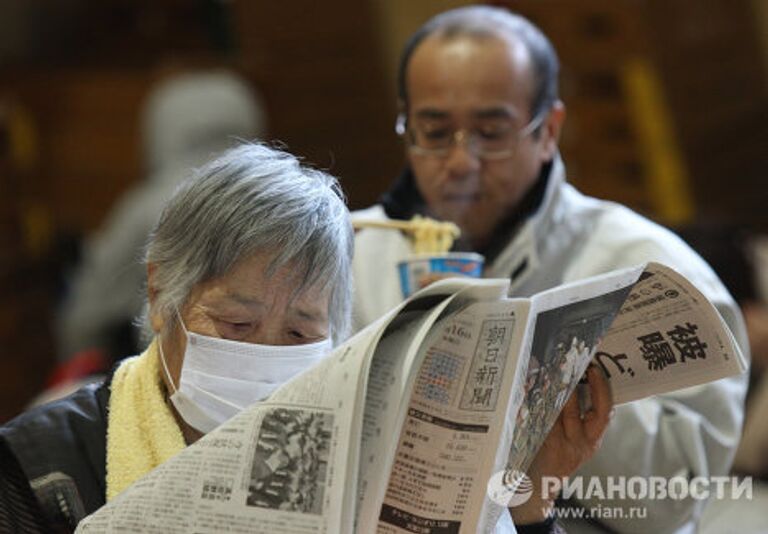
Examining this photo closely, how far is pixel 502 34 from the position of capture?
2.71 metres

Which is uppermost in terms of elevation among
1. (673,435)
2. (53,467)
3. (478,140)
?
(478,140)

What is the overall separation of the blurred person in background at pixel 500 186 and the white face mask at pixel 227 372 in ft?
2.41

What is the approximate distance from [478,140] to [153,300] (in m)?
0.85

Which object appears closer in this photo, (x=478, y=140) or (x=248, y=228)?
(x=248, y=228)

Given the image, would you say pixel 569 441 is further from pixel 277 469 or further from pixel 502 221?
pixel 502 221

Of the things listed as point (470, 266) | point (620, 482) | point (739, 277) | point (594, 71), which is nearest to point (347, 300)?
point (470, 266)

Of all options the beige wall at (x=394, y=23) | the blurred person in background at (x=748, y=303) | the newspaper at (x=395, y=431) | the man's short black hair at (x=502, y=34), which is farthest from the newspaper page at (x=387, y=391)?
the beige wall at (x=394, y=23)

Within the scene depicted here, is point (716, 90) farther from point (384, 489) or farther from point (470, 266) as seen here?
point (384, 489)

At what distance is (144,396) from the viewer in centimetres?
194

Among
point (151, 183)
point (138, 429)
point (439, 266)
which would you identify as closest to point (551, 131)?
point (439, 266)

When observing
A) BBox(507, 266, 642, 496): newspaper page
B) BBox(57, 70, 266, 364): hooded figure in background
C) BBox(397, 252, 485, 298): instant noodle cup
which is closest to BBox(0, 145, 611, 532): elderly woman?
BBox(507, 266, 642, 496): newspaper page

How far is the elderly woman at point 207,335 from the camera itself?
187 centimetres

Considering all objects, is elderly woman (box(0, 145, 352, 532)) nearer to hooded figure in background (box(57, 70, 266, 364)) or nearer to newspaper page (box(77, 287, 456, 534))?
newspaper page (box(77, 287, 456, 534))

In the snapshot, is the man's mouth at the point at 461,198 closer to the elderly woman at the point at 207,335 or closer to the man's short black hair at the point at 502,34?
the man's short black hair at the point at 502,34
